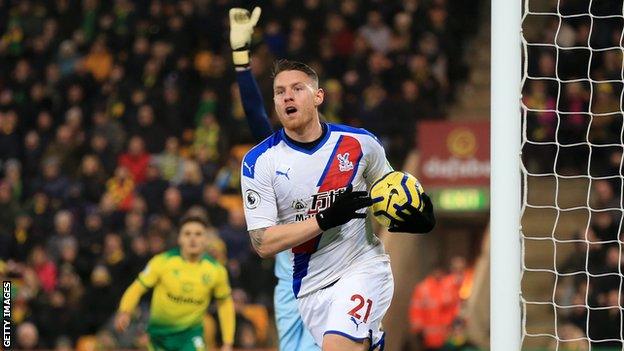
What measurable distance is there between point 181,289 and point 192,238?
0.45 meters

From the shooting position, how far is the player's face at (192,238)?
9.99m

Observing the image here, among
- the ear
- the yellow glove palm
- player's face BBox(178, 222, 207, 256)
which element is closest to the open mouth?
the ear

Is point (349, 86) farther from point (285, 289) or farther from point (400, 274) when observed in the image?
point (285, 289)

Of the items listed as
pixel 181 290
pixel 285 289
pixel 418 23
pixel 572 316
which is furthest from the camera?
pixel 418 23

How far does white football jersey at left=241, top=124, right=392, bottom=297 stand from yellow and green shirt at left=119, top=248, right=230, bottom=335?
11.8 feet

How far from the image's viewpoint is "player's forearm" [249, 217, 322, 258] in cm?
609

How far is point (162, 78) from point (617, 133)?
7029 mm

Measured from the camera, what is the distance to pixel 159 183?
16.4 m

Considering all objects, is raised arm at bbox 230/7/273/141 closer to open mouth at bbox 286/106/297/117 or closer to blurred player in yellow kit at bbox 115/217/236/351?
open mouth at bbox 286/106/297/117

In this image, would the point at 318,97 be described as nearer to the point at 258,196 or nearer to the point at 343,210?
the point at 258,196

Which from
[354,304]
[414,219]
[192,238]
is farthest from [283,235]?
[192,238]

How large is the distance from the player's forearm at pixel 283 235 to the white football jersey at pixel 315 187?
7 centimetres

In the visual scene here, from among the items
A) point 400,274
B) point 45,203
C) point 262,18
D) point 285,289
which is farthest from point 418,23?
point 285,289

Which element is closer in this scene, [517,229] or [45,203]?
[517,229]
